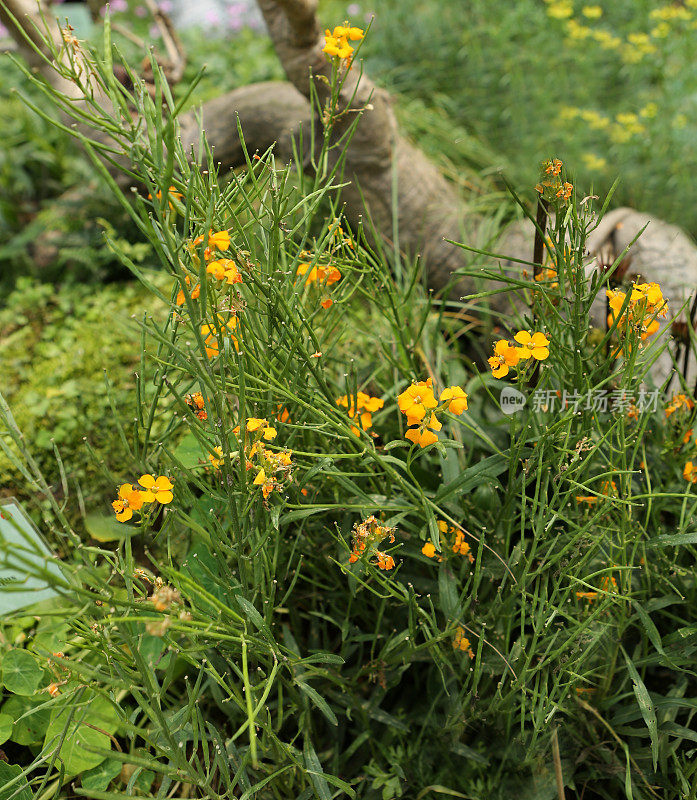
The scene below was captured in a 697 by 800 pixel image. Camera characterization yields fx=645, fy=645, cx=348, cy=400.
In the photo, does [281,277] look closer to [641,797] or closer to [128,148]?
[128,148]

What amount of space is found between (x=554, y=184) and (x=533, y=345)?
0.23 m

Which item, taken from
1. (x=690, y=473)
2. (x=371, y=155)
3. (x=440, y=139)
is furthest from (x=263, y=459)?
(x=440, y=139)

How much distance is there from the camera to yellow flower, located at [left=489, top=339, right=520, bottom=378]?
30.7 inches

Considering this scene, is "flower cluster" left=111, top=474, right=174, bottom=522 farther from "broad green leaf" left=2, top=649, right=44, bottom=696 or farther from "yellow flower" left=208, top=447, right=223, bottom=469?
"broad green leaf" left=2, top=649, right=44, bottom=696

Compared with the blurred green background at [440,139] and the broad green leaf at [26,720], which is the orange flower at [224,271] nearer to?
the broad green leaf at [26,720]

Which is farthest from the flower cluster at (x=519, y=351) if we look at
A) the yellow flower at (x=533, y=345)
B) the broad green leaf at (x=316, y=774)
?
the broad green leaf at (x=316, y=774)

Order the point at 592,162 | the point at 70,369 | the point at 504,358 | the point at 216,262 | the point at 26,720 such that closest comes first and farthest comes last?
the point at 216,262 → the point at 504,358 → the point at 26,720 → the point at 70,369 → the point at 592,162

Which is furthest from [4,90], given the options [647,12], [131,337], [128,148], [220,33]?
[128,148]

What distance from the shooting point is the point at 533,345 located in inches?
31.0

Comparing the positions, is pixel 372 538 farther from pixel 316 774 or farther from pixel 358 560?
pixel 316 774

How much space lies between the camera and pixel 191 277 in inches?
28.0

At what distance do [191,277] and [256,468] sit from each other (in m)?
0.22

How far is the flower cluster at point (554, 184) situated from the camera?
85 centimetres

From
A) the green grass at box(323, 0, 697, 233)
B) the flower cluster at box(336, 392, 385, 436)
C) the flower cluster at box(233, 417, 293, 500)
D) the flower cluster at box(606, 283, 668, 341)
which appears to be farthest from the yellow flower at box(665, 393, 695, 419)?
the green grass at box(323, 0, 697, 233)
